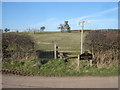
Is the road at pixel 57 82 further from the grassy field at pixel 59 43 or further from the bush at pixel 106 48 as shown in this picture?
the grassy field at pixel 59 43

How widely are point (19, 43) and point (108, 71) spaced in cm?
474

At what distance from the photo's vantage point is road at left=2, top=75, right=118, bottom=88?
14.7ft

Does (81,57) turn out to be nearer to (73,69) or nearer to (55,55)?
(73,69)

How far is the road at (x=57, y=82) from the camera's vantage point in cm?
449

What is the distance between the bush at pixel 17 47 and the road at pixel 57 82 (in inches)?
80.8

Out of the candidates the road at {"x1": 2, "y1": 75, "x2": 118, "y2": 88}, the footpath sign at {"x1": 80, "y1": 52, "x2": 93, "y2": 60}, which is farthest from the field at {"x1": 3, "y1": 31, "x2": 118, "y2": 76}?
the road at {"x1": 2, "y1": 75, "x2": 118, "y2": 88}

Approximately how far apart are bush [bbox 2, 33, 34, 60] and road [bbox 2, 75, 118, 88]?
2.05 m

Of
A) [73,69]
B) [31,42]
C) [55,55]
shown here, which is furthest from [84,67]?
[31,42]

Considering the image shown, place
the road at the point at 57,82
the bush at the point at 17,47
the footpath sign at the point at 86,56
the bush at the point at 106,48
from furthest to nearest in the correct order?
the bush at the point at 17,47 < the footpath sign at the point at 86,56 < the bush at the point at 106,48 < the road at the point at 57,82

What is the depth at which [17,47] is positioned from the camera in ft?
23.8

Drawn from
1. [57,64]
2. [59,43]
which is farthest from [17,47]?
[59,43]

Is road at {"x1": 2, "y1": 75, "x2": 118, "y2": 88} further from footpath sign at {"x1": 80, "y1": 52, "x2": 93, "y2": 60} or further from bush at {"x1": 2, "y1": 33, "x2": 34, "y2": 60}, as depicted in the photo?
bush at {"x1": 2, "y1": 33, "x2": 34, "y2": 60}

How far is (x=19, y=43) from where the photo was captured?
7230 millimetres

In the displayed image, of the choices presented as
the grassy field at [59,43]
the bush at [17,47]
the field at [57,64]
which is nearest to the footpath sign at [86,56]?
the field at [57,64]
